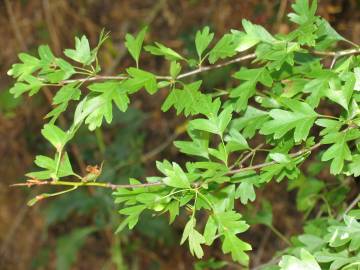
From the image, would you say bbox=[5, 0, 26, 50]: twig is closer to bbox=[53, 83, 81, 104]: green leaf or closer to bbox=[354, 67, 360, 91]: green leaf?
bbox=[53, 83, 81, 104]: green leaf

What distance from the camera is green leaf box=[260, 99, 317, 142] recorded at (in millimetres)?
1379

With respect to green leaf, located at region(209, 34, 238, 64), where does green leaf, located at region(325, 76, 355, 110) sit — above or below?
below

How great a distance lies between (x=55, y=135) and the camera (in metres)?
1.46

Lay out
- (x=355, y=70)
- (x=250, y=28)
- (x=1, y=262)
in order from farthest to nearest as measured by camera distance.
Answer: (x=1, y=262) < (x=250, y=28) < (x=355, y=70)

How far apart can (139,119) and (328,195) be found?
2042 millimetres

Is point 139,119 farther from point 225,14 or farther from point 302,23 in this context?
point 302,23

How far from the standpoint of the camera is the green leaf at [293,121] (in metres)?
1.38

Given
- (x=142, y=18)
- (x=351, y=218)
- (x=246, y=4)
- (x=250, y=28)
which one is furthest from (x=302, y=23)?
(x=142, y=18)

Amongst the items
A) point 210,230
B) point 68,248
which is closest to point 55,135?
point 210,230

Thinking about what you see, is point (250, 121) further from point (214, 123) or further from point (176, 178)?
point (176, 178)

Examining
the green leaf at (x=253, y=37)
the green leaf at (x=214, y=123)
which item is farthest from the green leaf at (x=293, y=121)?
the green leaf at (x=253, y=37)

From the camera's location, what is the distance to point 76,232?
3900 millimetres

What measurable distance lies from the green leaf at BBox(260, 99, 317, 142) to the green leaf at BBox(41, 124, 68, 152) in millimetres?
482

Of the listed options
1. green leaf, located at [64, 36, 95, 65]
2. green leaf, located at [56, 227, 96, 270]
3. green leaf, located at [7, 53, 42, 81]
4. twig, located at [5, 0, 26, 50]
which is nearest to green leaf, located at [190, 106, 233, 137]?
green leaf, located at [64, 36, 95, 65]
